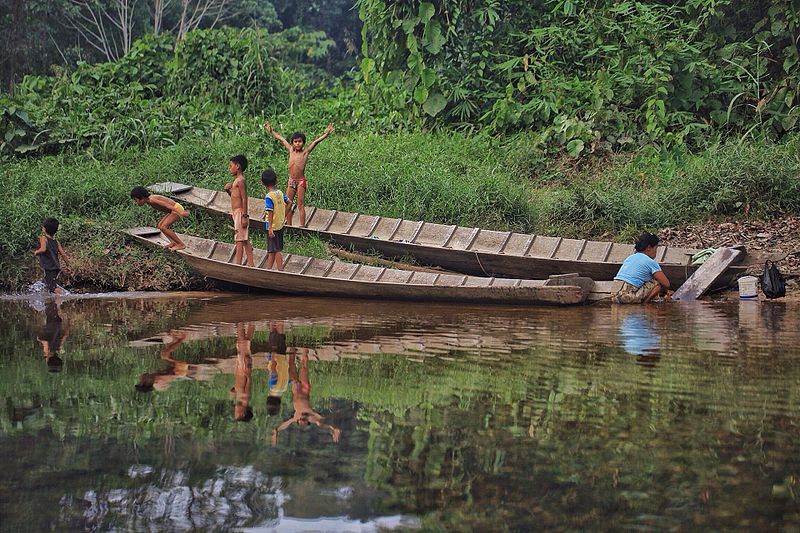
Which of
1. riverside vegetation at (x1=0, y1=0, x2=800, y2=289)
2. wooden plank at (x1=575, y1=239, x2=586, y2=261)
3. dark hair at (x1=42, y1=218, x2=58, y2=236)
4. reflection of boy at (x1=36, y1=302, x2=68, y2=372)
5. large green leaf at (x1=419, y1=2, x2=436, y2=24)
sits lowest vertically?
reflection of boy at (x1=36, y1=302, x2=68, y2=372)

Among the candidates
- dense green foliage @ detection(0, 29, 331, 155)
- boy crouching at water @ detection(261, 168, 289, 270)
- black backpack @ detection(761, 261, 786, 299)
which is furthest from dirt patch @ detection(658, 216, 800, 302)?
dense green foliage @ detection(0, 29, 331, 155)

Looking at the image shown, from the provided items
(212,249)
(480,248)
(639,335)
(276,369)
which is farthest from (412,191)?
(276,369)

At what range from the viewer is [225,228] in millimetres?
12680

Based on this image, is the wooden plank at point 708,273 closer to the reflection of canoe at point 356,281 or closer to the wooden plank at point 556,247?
the reflection of canoe at point 356,281

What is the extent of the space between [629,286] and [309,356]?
4.06 meters

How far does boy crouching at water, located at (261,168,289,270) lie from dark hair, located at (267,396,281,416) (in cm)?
536

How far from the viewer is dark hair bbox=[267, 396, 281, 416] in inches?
221

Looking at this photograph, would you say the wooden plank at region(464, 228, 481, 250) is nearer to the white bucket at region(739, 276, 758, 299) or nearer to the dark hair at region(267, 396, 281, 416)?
the white bucket at region(739, 276, 758, 299)

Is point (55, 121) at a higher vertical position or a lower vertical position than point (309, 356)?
higher

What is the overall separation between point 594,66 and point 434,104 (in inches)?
102

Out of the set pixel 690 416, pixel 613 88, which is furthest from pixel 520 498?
pixel 613 88

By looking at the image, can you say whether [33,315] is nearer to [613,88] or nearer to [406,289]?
[406,289]

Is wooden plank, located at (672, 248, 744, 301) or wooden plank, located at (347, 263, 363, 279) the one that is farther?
wooden plank, located at (347, 263, 363, 279)

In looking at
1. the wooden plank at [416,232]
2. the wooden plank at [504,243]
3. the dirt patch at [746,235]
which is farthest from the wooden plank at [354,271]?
the dirt patch at [746,235]
